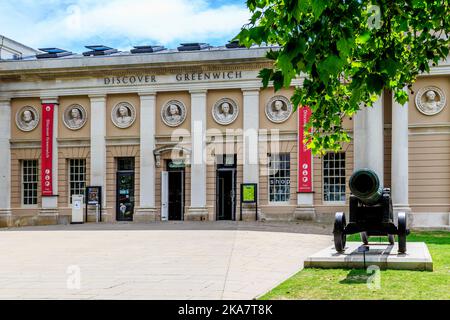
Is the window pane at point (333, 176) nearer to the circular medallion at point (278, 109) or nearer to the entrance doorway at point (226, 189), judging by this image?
the circular medallion at point (278, 109)

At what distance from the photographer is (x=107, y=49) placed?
34469 millimetres

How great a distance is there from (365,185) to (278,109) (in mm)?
18800

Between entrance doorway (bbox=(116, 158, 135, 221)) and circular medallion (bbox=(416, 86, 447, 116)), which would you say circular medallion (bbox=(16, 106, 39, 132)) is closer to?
entrance doorway (bbox=(116, 158, 135, 221))

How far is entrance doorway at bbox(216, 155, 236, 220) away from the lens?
30719 mm

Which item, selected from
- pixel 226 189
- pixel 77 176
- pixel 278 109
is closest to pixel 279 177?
pixel 226 189

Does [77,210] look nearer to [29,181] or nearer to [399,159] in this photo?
[29,181]

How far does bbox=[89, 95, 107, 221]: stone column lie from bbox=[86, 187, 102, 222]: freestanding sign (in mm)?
194

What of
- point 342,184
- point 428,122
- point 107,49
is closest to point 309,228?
point 342,184

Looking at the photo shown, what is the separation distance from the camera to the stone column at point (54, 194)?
3192 centimetres

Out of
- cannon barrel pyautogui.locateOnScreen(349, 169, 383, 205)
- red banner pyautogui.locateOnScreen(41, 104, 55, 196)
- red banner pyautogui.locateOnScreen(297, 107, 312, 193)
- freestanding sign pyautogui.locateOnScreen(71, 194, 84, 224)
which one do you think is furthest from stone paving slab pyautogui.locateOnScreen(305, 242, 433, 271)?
red banner pyautogui.locateOnScreen(41, 104, 55, 196)

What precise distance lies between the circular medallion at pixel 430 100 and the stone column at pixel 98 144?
1443cm

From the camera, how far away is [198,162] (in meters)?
30.6

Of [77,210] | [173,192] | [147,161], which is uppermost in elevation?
[147,161]
